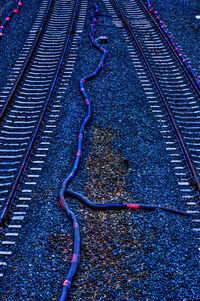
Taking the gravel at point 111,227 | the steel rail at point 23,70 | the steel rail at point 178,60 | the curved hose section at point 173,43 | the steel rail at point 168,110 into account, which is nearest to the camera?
the gravel at point 111,227

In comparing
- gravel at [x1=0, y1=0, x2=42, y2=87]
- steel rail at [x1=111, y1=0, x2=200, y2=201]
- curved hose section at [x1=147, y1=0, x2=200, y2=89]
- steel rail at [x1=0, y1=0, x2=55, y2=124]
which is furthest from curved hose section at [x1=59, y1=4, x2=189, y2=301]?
gravel at [x1=0, y1=0, x2=42, y2=87]

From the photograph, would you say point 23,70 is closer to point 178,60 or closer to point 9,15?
point 178,60

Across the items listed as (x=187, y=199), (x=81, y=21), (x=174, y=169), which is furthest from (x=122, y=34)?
(x=187, y=199)

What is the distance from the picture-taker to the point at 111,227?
743 centimetres

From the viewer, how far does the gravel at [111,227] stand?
20.5 ft

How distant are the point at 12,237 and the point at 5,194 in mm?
1505

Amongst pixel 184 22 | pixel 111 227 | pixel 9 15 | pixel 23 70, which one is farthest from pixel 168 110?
pixel 9 15

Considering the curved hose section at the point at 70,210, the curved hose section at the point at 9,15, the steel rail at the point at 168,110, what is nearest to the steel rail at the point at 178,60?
the steel rail at the point at 168,110

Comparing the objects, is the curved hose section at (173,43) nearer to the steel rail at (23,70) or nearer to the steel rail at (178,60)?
the steel rail at (178,60)

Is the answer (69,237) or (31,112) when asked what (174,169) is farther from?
(31,112)

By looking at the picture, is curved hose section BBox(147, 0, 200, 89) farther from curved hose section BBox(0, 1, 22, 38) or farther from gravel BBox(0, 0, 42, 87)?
curved hose section BBox(0, 1, 22, 38)

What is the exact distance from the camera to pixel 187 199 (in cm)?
844

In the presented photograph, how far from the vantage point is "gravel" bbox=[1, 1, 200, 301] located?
626cm

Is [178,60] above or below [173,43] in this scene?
below
